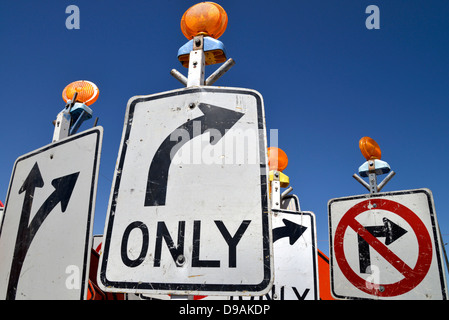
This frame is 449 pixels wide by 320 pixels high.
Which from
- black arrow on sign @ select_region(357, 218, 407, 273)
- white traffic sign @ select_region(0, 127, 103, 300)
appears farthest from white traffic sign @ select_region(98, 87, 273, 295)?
black arrow on sign @ select_region(357, 218, 407, 273)

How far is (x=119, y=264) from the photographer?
118cm

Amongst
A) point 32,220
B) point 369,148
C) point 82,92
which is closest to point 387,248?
point 369,148

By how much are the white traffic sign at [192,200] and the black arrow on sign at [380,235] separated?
5.37ft

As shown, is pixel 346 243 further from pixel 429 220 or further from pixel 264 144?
pixel 264 144

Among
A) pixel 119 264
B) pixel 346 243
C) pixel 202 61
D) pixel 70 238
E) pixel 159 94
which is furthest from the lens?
pixel 346 243

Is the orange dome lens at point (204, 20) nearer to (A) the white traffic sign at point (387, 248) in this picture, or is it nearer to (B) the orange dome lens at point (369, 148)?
(A) the white traffic sign at point (387, 248)

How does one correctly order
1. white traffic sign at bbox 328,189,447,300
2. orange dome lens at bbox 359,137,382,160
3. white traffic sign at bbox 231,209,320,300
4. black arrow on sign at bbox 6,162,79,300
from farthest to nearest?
orange dome lens at bbox 359,137,382,160 → white traffic sign at bbox 231,209,320,300 → white traffic sign at bbox 328,189,447,300 → black arrow on sign at bbox 6,162,79,300

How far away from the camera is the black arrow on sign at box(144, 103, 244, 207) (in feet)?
4.28

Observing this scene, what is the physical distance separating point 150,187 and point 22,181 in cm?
90

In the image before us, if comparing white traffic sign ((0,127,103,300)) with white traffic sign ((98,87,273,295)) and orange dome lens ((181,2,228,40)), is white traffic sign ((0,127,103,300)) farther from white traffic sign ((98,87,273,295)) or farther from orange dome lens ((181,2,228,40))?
orange dome lens ((181,2,228,40))

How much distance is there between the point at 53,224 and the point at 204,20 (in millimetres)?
1390

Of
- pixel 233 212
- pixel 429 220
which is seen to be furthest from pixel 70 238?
pixel 429 220

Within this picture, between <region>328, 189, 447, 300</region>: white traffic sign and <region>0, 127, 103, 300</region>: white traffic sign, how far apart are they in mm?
2049

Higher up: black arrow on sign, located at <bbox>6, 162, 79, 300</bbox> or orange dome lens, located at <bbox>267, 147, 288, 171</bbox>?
orange dome lens, located at <bbox>267, 147, 288, 171</bbox>
